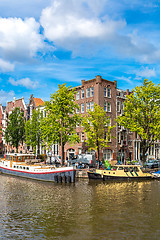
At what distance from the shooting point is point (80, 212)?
20.6 meters

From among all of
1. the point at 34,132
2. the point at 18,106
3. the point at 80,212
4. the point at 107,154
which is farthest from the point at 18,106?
the point at 80,212

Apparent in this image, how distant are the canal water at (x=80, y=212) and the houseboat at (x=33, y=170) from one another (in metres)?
3.48

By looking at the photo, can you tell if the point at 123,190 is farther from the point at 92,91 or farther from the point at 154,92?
the point at 92,91

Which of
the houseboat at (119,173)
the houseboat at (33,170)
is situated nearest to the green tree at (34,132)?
the houseboat at (33,170)

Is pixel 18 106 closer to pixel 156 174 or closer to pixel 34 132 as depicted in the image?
pixel 34 132

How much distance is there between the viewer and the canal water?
15.9 metres

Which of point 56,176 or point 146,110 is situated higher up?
point 146,110

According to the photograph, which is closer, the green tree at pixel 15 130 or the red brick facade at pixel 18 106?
the green tree at pixel 15 130

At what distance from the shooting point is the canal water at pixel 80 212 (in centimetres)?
1592

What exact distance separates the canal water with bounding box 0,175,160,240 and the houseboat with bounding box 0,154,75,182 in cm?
348

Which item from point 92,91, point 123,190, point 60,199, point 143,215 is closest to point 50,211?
point 60,199

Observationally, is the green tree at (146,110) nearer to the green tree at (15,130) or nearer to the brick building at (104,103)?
the brick building at (104,103)

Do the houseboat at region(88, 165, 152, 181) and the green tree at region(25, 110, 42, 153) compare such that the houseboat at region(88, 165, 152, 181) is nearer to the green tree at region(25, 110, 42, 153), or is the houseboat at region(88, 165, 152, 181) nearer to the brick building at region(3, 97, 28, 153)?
the green tree at region(25, 110, 42, 153)

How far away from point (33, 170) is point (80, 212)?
2008 centimetres
